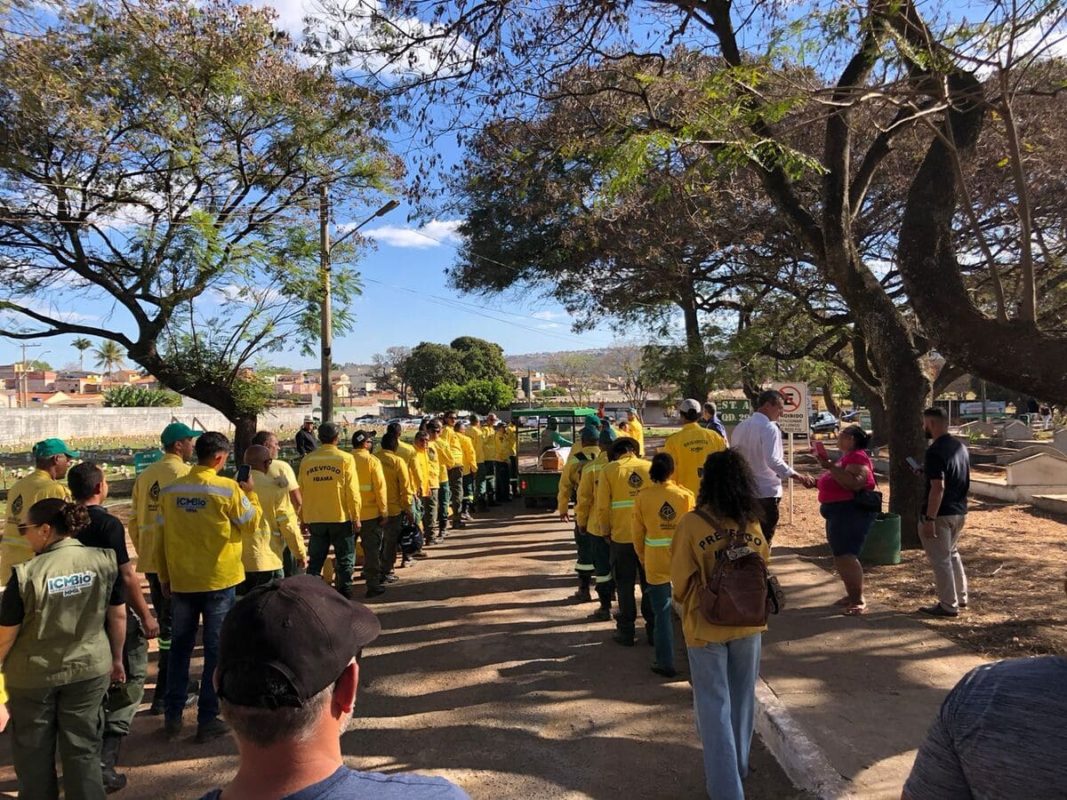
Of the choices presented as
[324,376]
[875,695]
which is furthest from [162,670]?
[324,376]

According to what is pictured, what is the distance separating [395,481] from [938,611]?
5.92 metres

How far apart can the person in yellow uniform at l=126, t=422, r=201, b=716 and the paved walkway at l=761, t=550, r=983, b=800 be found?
4.27 meters

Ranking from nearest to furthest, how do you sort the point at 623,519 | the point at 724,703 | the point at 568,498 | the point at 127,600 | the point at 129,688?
the point at 724,703 < the point at 127,600 < the point at 129,688 < the point at 623,519 < the point at 568,498

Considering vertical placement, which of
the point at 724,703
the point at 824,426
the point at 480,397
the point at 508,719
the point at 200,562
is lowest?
the point at 508,719

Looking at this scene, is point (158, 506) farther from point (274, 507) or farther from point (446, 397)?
point (446, 397)

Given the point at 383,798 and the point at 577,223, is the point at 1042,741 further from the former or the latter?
the point at 577,223

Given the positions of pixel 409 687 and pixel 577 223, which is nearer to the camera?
pixel 409 687

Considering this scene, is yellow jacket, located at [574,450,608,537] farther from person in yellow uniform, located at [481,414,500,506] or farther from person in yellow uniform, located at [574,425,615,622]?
person in yellow uniform, located at [481,414,500,506]

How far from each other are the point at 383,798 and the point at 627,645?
524cm

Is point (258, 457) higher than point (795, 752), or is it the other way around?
point (258, 457)

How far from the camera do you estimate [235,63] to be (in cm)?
1237

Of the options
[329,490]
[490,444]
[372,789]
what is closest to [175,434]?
[329,490]

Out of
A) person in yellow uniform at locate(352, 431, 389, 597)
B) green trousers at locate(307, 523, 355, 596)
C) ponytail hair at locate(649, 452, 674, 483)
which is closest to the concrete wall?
person in yellow uniform at locate(352, 431, 389, 597)

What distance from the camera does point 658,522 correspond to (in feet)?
16.5
